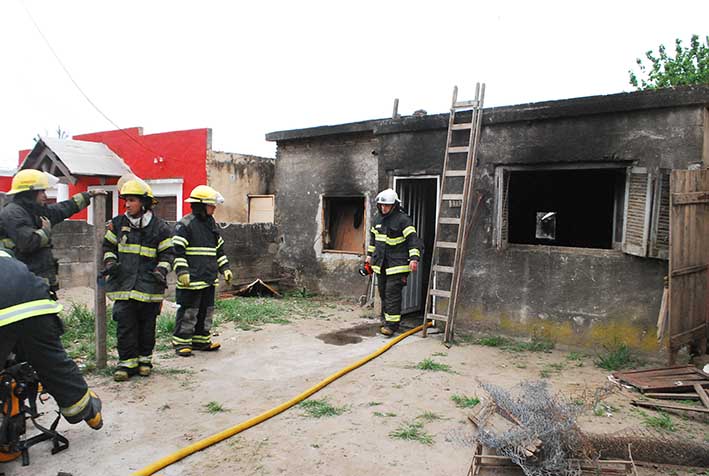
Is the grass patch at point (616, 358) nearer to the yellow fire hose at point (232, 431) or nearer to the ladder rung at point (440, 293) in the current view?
the ladder rung at point (440, 293)

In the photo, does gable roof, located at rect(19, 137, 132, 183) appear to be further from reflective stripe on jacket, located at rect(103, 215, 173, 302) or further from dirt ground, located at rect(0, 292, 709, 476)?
dirt ground, located at rect(0, 292, 709, 476)

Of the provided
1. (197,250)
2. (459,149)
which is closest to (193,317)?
(197,250)

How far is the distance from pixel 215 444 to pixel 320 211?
7.06 m

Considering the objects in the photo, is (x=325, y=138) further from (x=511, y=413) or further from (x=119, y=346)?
(x=511, y=413)

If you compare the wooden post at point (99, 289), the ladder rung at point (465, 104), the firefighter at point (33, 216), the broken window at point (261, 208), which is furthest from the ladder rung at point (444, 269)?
the broken window at point (261, 208)

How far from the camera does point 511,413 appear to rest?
381 cm

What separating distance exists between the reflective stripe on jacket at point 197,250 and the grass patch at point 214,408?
184cm

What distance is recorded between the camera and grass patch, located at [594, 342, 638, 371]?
18.8 feet

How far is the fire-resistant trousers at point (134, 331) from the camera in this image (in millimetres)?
5133

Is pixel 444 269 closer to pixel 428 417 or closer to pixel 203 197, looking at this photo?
pixel 428 417

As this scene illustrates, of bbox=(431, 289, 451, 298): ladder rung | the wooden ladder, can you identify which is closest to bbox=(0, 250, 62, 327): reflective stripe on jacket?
the wooden ladder

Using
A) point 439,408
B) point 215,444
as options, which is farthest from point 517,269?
point 215,444

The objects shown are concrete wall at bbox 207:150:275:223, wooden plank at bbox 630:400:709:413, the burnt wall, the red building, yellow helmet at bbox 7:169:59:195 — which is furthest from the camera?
the red building

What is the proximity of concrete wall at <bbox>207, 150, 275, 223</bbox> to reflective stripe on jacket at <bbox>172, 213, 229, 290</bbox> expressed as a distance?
9.18 meters
